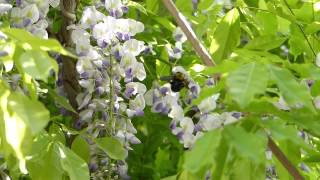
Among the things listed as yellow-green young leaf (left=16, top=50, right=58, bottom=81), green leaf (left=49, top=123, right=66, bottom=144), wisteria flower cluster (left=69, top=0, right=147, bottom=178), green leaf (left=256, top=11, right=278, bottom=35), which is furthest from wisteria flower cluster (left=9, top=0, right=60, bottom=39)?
green leaf (left=256, top=11, right=278, bottom=35)

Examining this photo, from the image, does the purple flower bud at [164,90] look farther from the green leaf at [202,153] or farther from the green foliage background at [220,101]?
the green leaf at [202,153]

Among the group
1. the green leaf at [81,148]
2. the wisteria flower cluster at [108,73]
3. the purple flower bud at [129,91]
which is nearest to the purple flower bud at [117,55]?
the wisteria flower cluster at [108,73]

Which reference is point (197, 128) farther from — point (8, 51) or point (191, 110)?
point (8, 51)

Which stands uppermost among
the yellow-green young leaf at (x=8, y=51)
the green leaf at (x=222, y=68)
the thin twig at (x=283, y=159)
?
the yellow-green young leaf at (x=8, y=51)

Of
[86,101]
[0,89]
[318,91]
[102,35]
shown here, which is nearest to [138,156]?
[86,101]

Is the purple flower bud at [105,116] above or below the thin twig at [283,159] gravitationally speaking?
below

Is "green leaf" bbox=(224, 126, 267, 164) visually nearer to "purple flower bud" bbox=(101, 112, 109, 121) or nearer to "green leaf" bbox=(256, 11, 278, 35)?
"purple flower bud" bbox=(101, 112, 109, 121)

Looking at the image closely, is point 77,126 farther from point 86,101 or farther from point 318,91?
point 318,91

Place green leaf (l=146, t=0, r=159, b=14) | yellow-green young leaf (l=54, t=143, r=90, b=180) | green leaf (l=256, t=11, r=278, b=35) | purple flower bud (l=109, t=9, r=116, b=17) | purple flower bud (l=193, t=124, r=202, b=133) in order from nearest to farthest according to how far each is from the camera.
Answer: yellow-green young leaf (l=54, t=143, r=90, b=180), purple flower bud (l=193, t=124, r=202, b=133), purple flower bud (l=109, t=9, r=116, b=17), green leaf (l=256, t=11, r=278, b=35), green leaf (l=146, t=0, r=159, b=14)
